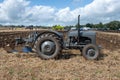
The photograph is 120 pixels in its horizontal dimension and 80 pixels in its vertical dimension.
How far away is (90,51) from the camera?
36.0ft

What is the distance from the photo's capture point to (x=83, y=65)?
9477 mm

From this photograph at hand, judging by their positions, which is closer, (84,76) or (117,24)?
(84,76)

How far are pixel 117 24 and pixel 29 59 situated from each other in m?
94.5

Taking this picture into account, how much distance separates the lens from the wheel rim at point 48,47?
1081cm

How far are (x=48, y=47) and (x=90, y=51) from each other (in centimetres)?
174

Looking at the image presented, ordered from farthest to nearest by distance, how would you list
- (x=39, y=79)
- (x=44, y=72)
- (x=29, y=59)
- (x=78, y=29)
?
(x=78, y=29) < (x=29, y=59) < (x=44, y=72) < (x=39, y=79)

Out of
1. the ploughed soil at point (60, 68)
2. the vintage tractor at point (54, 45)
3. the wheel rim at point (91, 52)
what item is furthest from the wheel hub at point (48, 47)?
the wheel rim at point (91, 52)

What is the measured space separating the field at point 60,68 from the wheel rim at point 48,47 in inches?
16.6

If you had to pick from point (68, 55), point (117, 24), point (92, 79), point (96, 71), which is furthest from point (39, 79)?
point (117, 24)

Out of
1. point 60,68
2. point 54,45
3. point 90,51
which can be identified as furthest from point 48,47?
point 60,68

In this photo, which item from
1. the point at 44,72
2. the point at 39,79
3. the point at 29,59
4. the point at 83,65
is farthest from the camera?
the point at 29,59

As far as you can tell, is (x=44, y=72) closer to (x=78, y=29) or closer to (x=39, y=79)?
→ (x=39, y=79)

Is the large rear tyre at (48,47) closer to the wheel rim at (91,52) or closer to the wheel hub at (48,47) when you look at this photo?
the wheel hub at (48,47)

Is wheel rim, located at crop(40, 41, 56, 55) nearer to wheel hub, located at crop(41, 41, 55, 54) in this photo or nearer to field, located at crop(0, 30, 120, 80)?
wheel hub, located at crop(41, 41, 55, 54)
